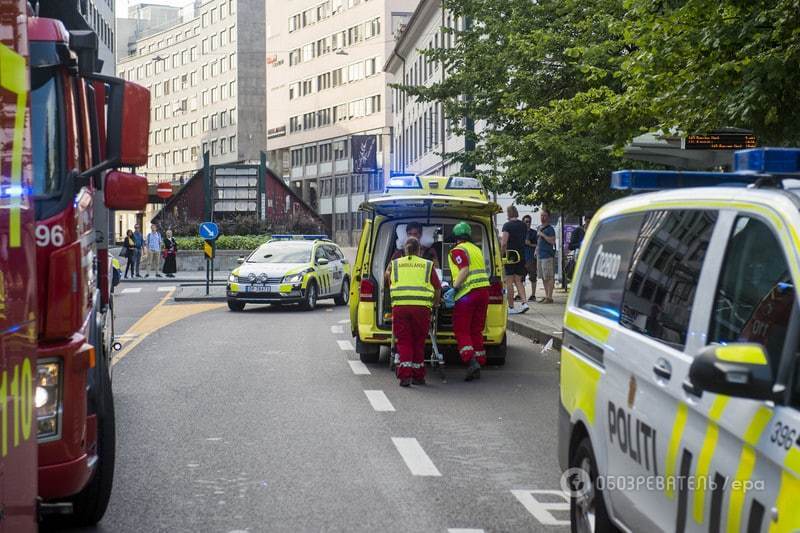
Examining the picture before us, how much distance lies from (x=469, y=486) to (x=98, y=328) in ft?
8.20

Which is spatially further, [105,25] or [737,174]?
[105,25]

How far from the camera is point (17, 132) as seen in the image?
417cm

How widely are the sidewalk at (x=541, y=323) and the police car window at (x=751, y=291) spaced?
42.5 feet

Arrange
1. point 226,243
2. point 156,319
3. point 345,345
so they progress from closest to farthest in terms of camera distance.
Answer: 1. point 345,345
2. point 156,319
3. point 226,243

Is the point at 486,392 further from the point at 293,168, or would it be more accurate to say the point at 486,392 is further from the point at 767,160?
A: the point at 293,168

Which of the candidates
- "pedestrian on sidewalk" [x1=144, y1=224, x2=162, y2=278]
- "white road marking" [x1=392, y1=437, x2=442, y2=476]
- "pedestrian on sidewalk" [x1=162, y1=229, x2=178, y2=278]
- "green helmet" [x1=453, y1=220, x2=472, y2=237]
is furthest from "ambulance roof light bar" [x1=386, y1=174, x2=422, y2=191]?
"pedestrian on sidewalk" [x1=144, y1=224, x2=162, y2=278]

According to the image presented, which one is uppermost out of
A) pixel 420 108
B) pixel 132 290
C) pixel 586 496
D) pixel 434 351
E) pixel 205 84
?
pixel 205 84

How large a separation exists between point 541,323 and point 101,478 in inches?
545

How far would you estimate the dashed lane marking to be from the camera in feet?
59.5

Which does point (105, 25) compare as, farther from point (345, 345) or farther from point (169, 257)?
point (345, 345)

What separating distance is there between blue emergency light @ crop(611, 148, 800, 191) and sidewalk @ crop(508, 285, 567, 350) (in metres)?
11.8

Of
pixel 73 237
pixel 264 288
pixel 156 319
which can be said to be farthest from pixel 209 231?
pixel 73 237

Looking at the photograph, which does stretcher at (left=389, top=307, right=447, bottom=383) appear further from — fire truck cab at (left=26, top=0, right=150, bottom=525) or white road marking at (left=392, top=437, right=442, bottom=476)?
fire truck cab at (left=26, top=0, right=150, bottom=525)

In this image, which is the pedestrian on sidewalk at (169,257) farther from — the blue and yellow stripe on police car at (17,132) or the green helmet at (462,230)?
the blue and yellow stripe on police car at (17,132)
